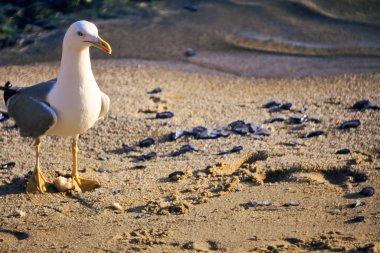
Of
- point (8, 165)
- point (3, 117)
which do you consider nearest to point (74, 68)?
point (8, 165)

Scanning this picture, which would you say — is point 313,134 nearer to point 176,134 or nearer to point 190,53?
point 176,134

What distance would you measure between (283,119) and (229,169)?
1.18 metres

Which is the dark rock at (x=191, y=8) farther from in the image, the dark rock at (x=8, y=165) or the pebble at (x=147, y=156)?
the dark rock at (x=8, y=165)

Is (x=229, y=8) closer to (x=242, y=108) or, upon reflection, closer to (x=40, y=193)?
(x=242, y=108)

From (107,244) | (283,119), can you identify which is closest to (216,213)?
(107,244)

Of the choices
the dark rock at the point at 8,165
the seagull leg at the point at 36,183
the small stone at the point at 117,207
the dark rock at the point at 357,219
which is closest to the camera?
the dark rock at the point at 357,219

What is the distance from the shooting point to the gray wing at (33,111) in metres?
5.52

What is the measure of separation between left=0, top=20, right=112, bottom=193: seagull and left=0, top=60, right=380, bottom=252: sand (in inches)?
17.2

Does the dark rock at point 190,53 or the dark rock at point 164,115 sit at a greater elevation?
the dark rock at point 190,53

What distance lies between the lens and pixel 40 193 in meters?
5.70

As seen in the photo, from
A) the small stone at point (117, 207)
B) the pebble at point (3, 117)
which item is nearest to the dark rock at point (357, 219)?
the small stone at point (117, 207)

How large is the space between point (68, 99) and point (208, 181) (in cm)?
113

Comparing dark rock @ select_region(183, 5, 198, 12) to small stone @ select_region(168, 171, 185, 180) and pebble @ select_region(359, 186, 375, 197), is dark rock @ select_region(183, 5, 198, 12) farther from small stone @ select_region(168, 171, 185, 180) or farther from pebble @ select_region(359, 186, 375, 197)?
pebble @ select_region(359, 186, 375, 197)

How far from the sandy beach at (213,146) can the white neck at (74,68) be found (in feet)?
2.56
